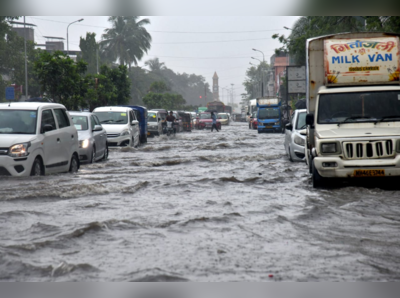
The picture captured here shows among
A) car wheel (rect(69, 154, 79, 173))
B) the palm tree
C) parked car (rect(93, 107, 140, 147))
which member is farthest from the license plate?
the palm tree

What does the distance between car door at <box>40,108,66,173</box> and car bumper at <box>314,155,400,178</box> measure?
5487 millimetres

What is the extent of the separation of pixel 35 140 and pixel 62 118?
206cm

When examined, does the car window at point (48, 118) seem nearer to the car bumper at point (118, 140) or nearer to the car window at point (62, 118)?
the car window at point (62, 118)

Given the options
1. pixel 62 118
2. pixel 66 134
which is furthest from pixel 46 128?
pixel 62 118

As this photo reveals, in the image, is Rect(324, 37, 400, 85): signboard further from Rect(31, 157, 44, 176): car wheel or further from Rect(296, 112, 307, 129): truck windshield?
Rect(31, 157, 44, 176): car wheel

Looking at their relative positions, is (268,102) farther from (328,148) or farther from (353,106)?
(328,148)

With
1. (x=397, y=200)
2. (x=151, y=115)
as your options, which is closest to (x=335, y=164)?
(x=397, y=200)

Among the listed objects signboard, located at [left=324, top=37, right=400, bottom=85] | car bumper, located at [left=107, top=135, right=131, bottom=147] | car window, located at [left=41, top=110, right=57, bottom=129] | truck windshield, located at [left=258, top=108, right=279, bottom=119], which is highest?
signboard, located at [left=324, top=37, right=400, bottom=85]

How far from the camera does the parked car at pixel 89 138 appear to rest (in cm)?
1794

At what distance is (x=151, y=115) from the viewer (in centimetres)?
4178

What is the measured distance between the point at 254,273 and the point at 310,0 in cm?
451

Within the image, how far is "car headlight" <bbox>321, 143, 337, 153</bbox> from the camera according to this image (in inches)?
460

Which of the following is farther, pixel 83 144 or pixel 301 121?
pixel 301 121

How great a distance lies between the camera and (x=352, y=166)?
11469mm
